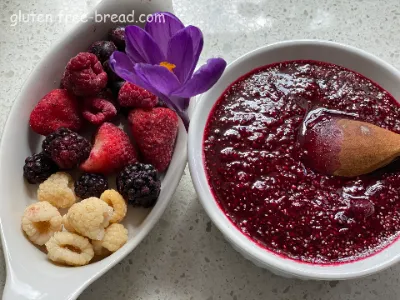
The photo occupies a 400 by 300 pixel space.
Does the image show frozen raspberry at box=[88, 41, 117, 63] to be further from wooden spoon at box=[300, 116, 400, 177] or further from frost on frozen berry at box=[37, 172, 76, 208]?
Result: wooden spoon at box=[300, 116, 400, 177]

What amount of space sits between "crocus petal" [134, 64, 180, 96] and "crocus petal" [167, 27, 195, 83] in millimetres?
58

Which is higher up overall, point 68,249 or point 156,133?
point 156,133

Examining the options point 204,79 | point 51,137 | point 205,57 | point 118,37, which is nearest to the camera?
point 204,79

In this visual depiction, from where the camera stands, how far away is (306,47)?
1164 millimetres

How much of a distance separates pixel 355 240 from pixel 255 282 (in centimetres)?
25

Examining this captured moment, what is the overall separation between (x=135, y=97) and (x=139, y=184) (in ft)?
0.63

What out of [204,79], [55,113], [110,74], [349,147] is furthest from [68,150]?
[349,147]

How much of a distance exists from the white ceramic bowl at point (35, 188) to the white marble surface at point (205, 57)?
89 mm

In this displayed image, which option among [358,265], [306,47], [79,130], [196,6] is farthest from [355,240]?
[196,6]

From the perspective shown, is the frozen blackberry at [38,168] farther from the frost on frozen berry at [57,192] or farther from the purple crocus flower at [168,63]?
the purple crocus flower at [168,63]

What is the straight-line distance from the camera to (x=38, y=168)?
3.82 ft

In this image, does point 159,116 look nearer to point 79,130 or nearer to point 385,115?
point 79,130

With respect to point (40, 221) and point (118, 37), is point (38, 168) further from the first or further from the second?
point (118, 37)

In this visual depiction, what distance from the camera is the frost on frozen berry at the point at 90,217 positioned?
1087mm
